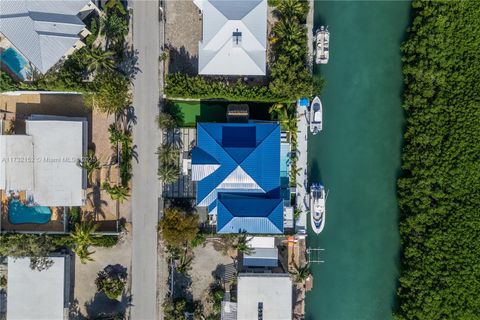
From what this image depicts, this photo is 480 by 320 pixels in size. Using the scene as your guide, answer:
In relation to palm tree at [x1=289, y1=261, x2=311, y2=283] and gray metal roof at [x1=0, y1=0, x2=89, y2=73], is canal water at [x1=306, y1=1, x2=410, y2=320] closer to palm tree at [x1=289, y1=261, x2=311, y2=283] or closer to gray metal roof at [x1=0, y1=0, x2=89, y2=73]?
palm tree at [x1=289, y1=261, x2=311, y2=283]

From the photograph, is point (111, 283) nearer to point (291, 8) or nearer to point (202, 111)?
point (202, 111)

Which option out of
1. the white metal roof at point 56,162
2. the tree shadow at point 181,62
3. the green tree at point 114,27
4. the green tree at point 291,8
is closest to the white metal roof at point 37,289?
the white metal roof at point 56,162

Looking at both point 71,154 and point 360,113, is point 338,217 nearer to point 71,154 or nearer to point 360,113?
point 360,113

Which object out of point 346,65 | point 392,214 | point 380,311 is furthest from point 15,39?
point 380,311

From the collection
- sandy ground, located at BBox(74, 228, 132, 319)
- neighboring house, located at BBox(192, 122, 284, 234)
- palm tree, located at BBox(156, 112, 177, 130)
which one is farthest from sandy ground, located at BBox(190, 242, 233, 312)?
palm tree, located at BBox(156, 112, 177, 130)

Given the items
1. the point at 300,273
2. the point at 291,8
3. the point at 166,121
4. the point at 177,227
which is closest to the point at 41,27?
the point at 166,121

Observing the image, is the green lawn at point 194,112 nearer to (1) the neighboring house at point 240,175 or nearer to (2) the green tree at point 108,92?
(1) the neighboring house at point 240,175

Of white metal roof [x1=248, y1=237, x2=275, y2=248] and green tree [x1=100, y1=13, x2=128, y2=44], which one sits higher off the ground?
green tree [x1=100, y1=13, x2=128, y2=44]
